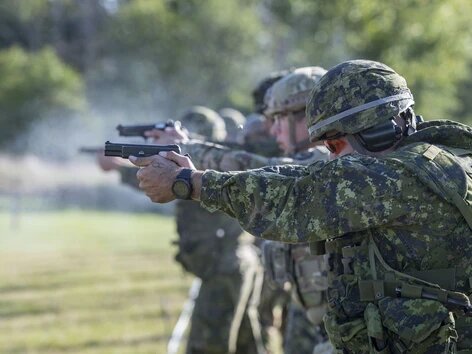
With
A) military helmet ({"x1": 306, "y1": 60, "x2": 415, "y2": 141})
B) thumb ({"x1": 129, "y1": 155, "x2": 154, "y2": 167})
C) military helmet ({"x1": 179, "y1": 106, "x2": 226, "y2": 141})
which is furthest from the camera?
military helmet ({"x1": 179, "y1": 106, "x2": 226, "y2": 141})

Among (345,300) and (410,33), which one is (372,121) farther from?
(410,33)

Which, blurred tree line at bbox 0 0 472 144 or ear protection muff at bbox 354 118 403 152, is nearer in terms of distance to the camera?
ear protection muff at bbox 354 118 403 152

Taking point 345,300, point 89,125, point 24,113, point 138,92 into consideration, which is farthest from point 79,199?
point 345,300

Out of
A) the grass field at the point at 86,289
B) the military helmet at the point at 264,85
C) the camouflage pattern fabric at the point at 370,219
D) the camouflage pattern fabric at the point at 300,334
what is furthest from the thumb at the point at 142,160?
the grass field at the point at 86,289

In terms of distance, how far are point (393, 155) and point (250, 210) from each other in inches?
22.6

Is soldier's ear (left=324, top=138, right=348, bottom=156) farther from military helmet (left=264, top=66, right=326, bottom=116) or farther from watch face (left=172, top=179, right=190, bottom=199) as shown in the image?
military helmet (left=264, top=66, right=326, bottom=116)

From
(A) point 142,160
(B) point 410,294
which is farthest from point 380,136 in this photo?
(A) point 142,160

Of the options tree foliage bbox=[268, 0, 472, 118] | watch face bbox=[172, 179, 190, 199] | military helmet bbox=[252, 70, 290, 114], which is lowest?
watch face bbox=[172, 179, 190, 199]

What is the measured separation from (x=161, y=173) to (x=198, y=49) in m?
39.6

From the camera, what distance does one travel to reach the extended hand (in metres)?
3.75

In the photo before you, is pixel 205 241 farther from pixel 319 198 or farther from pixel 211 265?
pixel 319 198

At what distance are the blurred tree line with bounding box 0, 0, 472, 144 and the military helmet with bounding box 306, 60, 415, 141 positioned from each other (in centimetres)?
1581

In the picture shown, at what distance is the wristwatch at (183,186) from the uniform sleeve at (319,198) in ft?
0.23

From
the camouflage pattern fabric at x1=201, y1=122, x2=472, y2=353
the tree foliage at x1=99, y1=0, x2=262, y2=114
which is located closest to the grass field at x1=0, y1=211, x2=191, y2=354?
→ the camouflage pattern fabric at x1=201, y1=122, x2=472, y2=353
